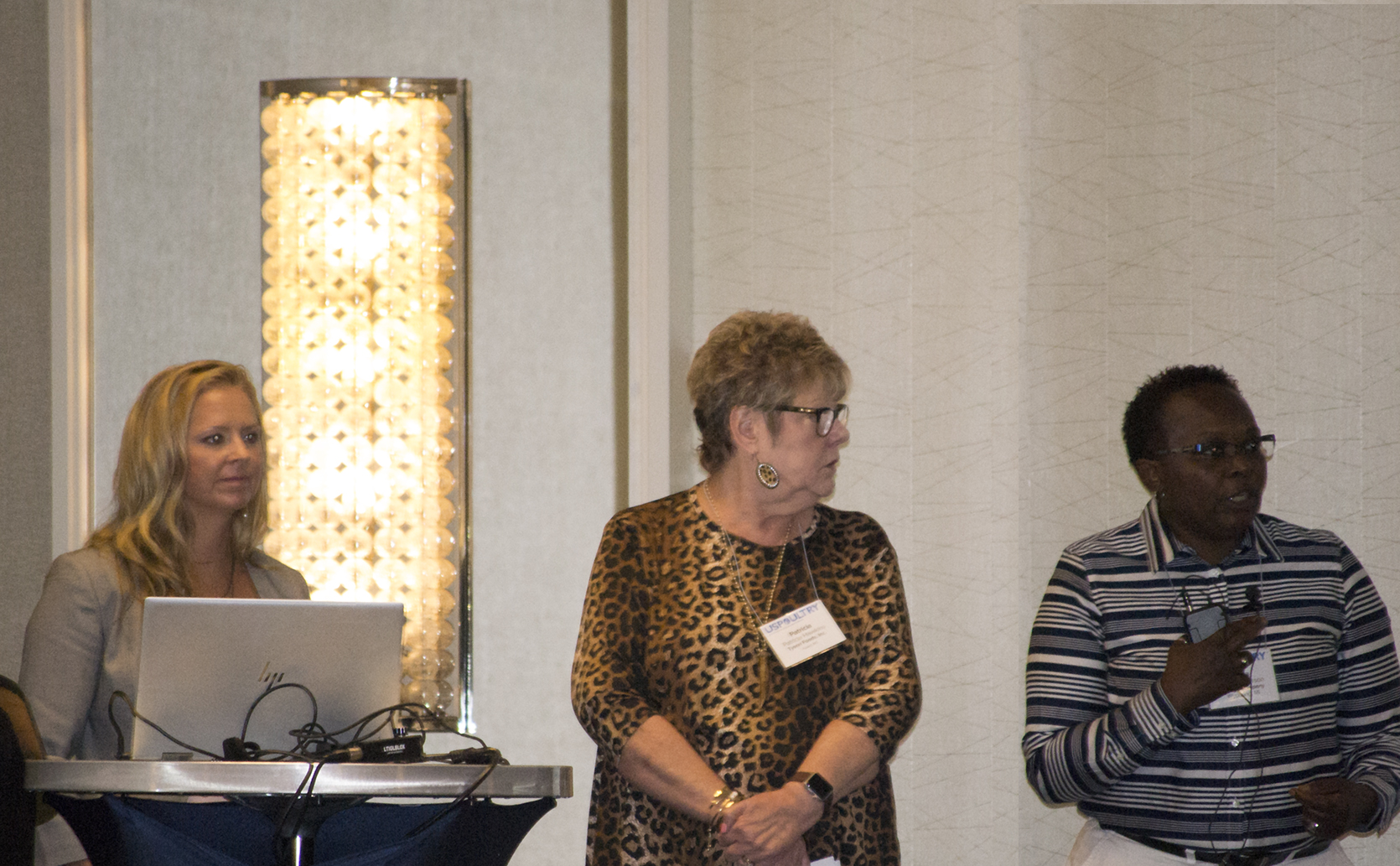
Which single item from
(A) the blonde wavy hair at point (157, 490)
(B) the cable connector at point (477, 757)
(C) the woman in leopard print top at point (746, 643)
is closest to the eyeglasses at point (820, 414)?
(C) the woman in leopard print top at point (746, 643)

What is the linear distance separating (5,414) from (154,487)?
4.26ft

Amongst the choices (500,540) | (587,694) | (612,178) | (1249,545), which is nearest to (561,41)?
(612,178)

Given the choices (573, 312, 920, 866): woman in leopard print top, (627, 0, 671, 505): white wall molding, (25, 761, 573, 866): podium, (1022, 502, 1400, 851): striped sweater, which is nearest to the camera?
(25, 761, 573, 866): podium

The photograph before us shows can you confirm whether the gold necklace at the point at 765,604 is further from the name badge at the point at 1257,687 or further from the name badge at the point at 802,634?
the name badge at the point at 1257,687

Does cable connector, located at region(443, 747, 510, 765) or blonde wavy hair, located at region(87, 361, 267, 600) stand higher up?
blonde wavy hair, located at region(87, 361, 267, 600)

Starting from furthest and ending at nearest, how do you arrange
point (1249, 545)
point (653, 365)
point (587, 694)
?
point (653, 365) < point (1249, 545) < point (587, 694)

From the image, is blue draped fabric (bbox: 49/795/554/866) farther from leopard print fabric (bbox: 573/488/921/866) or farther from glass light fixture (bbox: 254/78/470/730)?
glass light fixture (bbox: 254/78/470/730)

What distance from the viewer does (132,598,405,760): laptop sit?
192cm

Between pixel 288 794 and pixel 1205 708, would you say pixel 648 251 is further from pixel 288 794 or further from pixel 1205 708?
pixel 288 794

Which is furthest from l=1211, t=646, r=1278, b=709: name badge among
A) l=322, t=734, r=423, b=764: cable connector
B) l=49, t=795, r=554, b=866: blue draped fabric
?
l=322, t=734, r=423, b=764: cable connector

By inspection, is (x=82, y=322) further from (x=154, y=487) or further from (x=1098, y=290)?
(x=1098, y=290)

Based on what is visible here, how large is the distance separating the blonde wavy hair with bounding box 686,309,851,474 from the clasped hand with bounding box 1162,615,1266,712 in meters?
0.79

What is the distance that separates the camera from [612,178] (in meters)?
3.50

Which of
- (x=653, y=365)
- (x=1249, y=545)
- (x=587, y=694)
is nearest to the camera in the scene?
(x=587, y=694)
